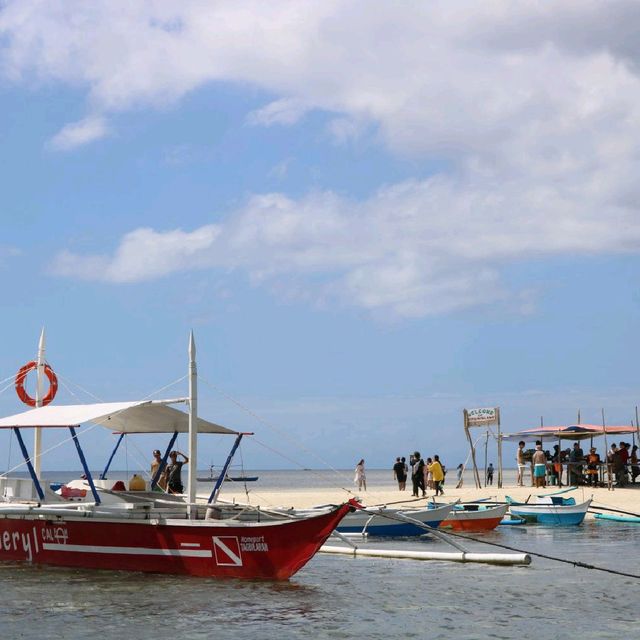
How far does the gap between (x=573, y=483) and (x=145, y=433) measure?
23.9 m

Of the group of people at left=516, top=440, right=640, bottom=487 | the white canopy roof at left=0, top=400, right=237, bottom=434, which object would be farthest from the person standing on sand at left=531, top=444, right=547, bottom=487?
the white canopy roof at left=0, top=400, right=237, bottom=434

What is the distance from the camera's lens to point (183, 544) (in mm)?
18281

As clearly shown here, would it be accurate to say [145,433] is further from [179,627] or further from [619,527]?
[619,527]

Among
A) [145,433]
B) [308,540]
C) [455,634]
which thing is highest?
[145,433]

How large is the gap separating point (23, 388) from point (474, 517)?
12.5m

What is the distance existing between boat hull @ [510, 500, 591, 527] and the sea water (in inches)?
364

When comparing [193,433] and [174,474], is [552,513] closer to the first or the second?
[174,474]

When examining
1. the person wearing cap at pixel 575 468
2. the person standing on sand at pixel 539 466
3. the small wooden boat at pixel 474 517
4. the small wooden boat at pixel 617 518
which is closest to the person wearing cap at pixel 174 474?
the small wooden boat at pixel 474 517

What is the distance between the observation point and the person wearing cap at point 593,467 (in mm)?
40938

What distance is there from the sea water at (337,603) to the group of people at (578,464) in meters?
18.8

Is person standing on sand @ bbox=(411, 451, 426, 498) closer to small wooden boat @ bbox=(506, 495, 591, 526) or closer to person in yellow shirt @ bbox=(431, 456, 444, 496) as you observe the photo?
person in yellow shirt @ bbox=(431, 456, 444, 496)

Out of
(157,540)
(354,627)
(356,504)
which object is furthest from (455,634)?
(157,540)

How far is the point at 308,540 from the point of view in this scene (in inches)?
696

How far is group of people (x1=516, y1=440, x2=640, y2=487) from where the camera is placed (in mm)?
40312
